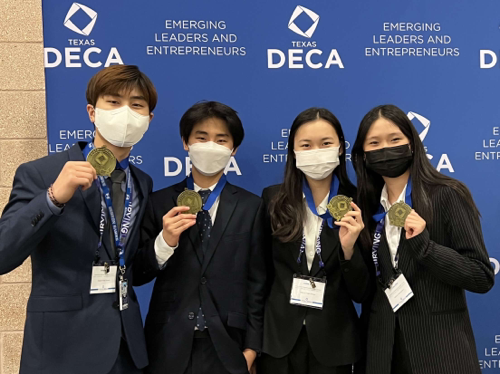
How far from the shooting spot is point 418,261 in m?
2.25

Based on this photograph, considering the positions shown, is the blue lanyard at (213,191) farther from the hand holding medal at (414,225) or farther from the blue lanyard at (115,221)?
the hand holding medal at (414,225)

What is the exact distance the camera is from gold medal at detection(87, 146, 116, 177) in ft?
6.86

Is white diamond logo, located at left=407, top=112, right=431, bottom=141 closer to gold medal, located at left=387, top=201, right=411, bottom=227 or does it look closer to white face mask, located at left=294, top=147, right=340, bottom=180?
white face mask, located at left=294, top=147, right=340, bottom=180

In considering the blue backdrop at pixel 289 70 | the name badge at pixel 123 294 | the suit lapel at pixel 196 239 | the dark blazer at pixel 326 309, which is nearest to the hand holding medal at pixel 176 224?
the suit lapel at pixel 196 239

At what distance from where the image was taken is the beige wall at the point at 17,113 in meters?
3.31

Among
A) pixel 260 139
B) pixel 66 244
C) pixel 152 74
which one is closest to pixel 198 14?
pixel 152 74

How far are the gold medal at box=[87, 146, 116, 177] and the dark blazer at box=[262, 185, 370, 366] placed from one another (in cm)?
102

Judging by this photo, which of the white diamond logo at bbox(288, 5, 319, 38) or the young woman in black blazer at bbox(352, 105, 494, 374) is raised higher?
Result: the white diamond logo at bbox(288, 5, 319, 38)

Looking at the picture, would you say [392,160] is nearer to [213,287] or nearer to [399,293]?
[399,293]

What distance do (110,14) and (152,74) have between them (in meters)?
0.53

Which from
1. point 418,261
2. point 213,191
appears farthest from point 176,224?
point 418,261

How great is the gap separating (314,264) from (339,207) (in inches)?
13.8

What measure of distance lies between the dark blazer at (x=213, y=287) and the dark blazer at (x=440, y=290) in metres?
0.71

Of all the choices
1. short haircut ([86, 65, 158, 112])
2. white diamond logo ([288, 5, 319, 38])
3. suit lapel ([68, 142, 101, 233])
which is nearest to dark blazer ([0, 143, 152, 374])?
suit lapel ([68, 142, 101, 233])
